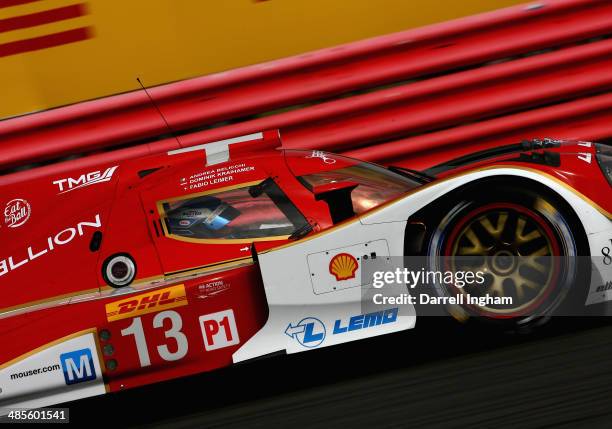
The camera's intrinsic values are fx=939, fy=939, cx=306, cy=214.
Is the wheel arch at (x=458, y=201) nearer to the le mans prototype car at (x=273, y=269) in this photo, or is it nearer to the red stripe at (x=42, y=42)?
the le mans prototype car at (x=273, y=269)

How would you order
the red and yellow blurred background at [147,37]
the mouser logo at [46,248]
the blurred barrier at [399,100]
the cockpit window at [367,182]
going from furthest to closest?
the blurred barrier at [399,100]
the red and yellow blurred background at [147,37]
the mouser logo at [46,248]
the cockpit window at [367,182]

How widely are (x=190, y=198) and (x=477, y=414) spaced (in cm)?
182

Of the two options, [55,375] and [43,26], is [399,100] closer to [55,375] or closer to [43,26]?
[43,26]

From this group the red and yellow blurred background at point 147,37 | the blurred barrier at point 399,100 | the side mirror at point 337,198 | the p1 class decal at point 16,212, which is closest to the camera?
the side mirror at point 337,198

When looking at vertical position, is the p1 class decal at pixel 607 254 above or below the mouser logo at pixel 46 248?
below

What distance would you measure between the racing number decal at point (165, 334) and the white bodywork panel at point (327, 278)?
0.40 metres

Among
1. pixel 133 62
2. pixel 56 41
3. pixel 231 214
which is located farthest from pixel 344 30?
pixel 231 214

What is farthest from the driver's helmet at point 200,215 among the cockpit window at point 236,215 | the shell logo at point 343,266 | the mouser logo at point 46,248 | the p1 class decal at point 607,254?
the p1 class decal at point 607,254

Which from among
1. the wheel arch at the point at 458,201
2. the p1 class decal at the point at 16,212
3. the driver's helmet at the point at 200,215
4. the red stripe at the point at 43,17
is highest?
the red stripe at the point at 43,17

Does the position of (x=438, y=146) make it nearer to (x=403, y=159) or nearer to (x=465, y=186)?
(x=403, y=159)

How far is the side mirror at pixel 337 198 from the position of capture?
170 inches

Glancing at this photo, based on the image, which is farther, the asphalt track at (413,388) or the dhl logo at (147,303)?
the dhl logo at (147,303)

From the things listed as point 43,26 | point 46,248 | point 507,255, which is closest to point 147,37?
point 43,26

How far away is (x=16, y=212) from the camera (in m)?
4.91
